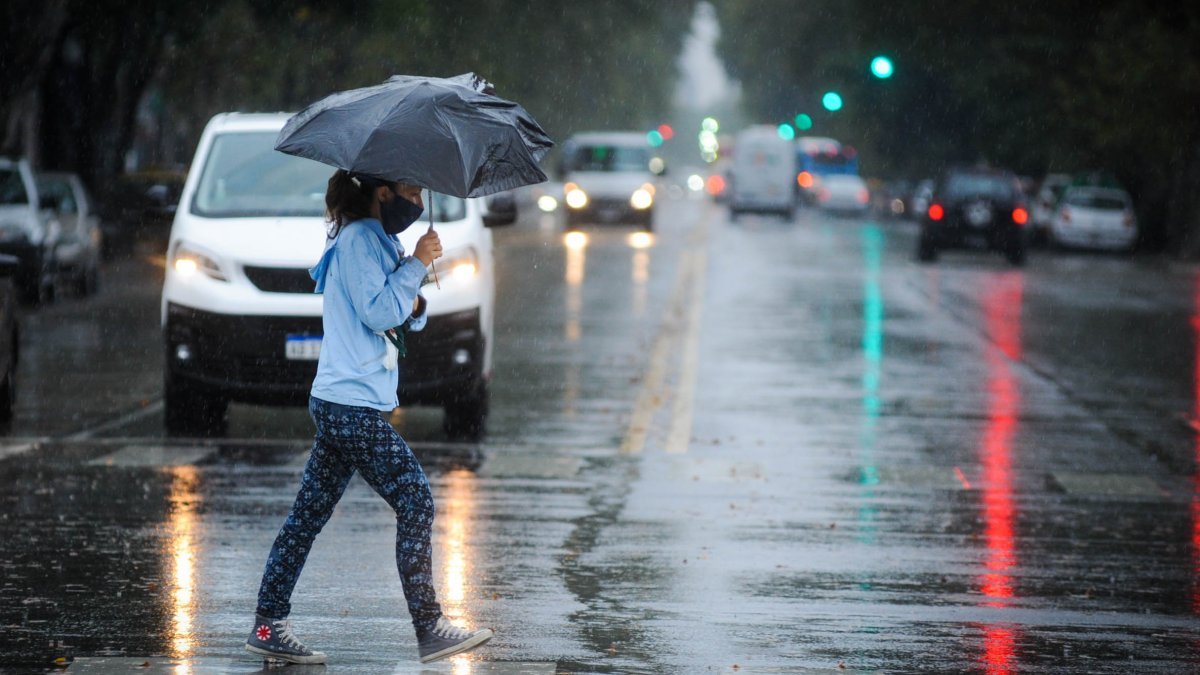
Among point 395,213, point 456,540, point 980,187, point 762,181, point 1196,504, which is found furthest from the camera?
point 762,181

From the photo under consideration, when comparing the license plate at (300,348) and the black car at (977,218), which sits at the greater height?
the black car at (977,218)

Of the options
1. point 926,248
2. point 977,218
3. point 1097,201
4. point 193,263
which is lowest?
point 193,263

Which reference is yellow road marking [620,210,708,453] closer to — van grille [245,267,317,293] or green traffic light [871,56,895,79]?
van grille [245,267,317,293]

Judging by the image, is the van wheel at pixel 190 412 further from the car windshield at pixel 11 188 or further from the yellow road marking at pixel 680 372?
the car windshield at pixel 11 188

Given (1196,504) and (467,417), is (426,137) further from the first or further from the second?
(467,417)

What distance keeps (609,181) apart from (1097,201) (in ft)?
36.2

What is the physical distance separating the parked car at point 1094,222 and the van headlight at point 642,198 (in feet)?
30.2

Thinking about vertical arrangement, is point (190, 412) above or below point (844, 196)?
below

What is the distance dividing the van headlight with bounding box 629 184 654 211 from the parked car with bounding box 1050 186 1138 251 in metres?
9.21

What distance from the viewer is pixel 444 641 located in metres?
6.52

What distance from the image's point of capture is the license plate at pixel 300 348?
1181 cm

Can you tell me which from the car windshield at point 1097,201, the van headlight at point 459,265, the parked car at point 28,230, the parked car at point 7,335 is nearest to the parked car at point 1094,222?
the car windshield at point 1097,201

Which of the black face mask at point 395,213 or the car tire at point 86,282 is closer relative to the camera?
the black face mask at point 395,213

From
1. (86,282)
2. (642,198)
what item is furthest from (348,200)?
(642,198)
